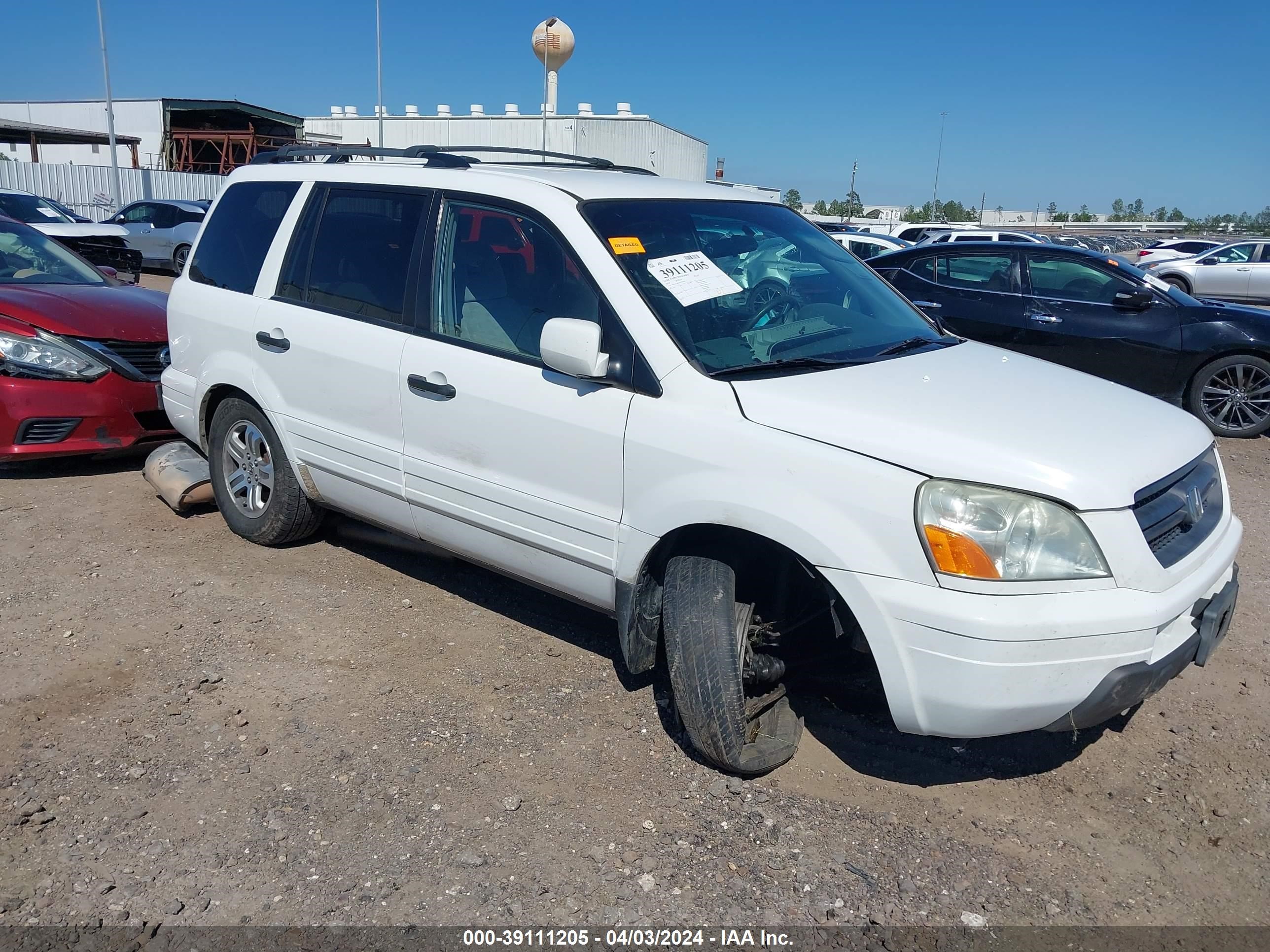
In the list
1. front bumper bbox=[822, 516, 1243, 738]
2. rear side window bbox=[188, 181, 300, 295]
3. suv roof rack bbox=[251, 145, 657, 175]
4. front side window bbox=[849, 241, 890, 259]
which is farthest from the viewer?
front side window bbox=[849, 241, 890, 259]

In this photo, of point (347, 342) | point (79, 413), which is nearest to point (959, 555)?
point (347, 342)

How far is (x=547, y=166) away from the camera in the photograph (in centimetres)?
444

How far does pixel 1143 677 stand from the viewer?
2.73 meters

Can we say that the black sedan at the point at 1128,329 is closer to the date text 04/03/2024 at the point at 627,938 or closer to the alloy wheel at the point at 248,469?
the alloy wheel at the point at 248,469

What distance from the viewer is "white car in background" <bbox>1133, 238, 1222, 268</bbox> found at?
26453 mm

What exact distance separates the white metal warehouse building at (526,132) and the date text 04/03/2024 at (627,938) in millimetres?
38811

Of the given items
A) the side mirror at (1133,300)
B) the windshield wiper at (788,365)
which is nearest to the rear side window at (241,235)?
the windshield wiper at (788,365)

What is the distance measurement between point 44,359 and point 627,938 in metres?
5.04

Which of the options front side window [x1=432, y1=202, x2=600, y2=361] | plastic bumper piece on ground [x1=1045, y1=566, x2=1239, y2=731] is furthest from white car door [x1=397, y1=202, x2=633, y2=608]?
plastic bumper piece on ground [x1=1045, y1=566, x2=1239, y2=731]

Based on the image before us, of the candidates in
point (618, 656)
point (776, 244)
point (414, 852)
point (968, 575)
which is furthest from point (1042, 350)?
point (414, 852)

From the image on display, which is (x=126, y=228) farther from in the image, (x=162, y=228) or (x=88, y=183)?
(x=88, y=183)

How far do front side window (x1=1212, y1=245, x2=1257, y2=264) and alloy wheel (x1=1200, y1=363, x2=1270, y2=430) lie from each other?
1685 centimetres

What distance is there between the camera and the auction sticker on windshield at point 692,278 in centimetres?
338

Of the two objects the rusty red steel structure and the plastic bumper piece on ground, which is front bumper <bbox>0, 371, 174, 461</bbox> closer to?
the plastic bumper piece on ground
